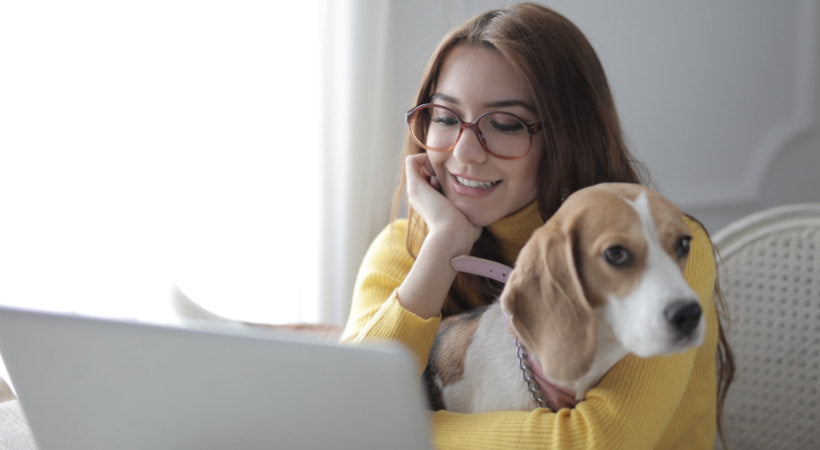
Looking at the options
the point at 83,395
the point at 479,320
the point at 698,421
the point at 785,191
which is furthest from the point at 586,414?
the point at 785,191

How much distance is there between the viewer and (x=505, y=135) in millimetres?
1241

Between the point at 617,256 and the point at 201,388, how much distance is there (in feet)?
1.69

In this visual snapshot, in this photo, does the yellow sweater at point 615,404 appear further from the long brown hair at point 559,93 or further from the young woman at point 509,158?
the long brown hair at point 559,93

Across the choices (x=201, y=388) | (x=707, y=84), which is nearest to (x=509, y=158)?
(x=201, y=388)

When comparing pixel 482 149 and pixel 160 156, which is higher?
pixel 482 149

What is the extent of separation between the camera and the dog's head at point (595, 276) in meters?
0.90

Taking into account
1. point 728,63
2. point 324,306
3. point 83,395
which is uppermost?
point 728,63

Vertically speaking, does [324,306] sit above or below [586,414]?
below

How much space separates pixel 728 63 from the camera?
91.6 inches

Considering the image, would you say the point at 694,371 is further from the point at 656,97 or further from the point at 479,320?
the point at 656,97

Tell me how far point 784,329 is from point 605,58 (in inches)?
41.6

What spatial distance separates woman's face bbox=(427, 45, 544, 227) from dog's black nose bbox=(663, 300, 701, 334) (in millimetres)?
468

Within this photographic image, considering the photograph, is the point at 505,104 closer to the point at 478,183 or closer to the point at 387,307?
the point at 478,183

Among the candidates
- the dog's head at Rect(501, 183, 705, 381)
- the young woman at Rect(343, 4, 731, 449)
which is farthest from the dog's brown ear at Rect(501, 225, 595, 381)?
the young woman at Rect(343, 4, 731, 449)
